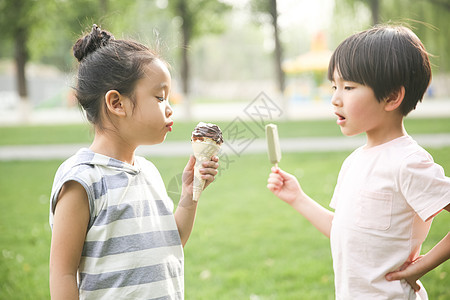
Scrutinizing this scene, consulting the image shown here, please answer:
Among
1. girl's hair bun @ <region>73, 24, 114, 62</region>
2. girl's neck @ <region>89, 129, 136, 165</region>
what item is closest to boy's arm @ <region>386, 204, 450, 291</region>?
girl's neck @ <region>89, 129, 136, 165</region>

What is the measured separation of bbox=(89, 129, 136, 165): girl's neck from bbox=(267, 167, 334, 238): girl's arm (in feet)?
2.08

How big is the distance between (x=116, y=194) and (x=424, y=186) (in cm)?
100

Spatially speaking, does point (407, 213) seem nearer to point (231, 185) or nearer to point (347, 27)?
point (231, 185)

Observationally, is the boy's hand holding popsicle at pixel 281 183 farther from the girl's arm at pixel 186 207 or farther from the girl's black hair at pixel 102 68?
the girl's black hair at pixel 102 68

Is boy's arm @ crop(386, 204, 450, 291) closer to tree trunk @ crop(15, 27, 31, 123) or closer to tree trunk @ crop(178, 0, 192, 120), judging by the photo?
tree trunk @ crop(178, 0, 192, 120)

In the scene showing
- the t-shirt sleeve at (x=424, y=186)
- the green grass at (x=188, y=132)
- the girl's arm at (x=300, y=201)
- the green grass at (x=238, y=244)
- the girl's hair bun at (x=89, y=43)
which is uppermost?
the girl's hair bun at (x=89, y=43)

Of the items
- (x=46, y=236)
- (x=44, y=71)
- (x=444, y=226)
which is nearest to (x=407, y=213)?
(x=444, y=226)

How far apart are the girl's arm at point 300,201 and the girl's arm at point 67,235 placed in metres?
0.82

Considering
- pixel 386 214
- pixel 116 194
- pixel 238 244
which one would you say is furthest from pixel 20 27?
pixel 386 214

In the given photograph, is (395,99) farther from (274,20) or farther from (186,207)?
(274,20)

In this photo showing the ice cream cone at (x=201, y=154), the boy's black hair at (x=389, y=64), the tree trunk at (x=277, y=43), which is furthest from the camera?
the tree trunk at (x=277, y=43)

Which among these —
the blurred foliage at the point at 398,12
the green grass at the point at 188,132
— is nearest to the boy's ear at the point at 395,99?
the green grass at the point at 188,132

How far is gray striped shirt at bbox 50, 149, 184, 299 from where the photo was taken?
150 centimetres

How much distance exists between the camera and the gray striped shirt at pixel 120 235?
1.50 meters
